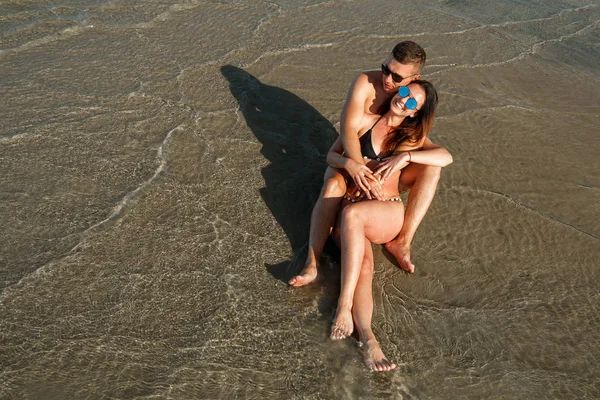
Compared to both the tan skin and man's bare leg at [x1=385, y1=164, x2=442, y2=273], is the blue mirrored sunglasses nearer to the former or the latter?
the tan skin

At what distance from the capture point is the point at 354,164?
4.11m

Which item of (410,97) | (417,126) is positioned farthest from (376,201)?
(410,97)

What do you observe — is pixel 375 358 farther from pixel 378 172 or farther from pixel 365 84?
pixel 365 84

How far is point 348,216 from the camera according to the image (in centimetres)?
387

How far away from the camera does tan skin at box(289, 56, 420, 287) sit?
4055 mm

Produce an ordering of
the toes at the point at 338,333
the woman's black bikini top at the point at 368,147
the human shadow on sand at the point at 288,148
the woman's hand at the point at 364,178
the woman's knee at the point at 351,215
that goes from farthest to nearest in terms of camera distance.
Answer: the human shadow on sand at the point at 288,148, the woman's black bikini top at the point at 368,147, the woman's hand at the point at 364,178, the woman's knee at the point at 351,215, the toes at the point at 338,333

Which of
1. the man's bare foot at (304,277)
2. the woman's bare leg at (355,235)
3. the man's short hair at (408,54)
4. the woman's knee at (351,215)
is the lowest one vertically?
the man's bare foot at (304,277)

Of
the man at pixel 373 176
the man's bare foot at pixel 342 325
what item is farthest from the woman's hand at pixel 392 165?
the man's bare foot at pixel 342 325

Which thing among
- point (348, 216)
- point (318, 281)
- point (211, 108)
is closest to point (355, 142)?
point (348, 216)

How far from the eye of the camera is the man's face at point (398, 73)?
4.14 m

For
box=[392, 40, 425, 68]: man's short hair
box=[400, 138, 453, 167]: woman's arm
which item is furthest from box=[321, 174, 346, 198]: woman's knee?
box=[392, 40, 425, 68]: man's short hair

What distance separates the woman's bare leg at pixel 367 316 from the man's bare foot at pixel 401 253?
30 centimetres

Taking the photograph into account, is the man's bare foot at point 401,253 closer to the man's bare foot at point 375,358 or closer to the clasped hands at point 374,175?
the clasped hands at point 374,175

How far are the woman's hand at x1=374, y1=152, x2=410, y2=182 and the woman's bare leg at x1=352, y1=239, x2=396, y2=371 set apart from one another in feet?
1.56
